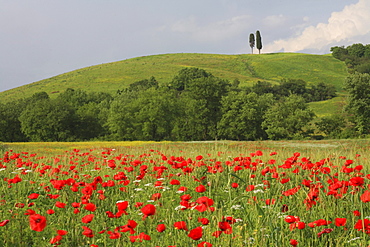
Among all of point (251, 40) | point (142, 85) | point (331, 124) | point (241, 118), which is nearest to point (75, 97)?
point (142, 85)

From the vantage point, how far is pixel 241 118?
5562 centimetres

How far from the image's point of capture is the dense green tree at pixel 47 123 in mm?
59438

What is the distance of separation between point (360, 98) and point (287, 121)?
1167 cm

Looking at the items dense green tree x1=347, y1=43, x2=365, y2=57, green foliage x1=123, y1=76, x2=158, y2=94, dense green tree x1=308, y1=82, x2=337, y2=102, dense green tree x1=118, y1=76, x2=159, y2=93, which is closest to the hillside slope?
green foliage x1=123, y1=76, x2=158, y2=94

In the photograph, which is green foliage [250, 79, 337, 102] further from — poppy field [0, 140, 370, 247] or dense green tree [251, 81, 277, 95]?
poppy field [0, 140, 370, 247]

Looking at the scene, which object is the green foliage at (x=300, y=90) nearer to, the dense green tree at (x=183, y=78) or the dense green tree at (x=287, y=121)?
the dense green tree at (x=183, y=78)

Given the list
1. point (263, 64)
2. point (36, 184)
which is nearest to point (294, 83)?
point (263, 64)

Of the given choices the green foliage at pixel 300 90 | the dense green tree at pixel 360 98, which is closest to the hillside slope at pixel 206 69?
the green foliage at pixel 300 90

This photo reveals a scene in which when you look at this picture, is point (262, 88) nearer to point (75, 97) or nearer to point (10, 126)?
point (75, 97)

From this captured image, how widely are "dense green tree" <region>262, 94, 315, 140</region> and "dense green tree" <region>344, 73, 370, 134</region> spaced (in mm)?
7586

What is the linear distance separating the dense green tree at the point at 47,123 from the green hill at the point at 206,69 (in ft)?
109

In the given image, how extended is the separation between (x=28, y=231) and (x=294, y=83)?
9663 cm

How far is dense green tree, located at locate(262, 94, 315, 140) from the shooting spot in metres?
53.5

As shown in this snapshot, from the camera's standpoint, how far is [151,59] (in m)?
146
